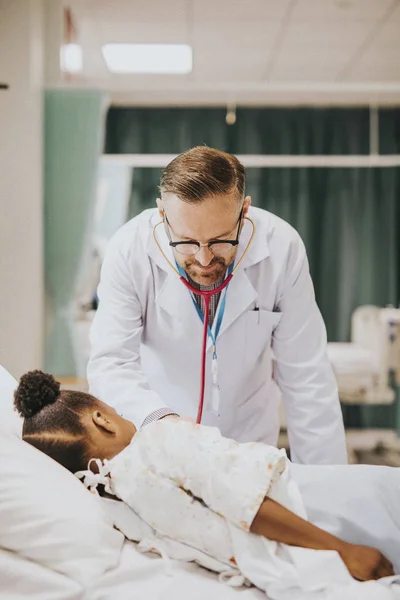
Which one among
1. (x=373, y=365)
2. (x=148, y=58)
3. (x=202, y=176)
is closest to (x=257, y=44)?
(x=148, y=58)

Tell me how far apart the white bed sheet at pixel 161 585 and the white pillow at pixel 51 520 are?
3 centimetres

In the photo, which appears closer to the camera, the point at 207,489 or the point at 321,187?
the point at 207,489

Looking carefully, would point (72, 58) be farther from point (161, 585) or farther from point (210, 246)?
point (161, 585)

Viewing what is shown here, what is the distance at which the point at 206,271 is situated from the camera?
4.59 feet

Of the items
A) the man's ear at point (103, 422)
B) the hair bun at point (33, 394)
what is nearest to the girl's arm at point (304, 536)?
the man's ear at point (103, 422)

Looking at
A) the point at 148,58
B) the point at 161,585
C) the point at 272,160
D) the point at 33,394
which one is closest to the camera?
the point at 161,585

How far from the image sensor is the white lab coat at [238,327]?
63.1 inches

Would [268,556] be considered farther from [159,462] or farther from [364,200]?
[364,200]

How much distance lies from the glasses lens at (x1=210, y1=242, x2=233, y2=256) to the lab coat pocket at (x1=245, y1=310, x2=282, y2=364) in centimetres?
28

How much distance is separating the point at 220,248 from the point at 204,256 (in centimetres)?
4

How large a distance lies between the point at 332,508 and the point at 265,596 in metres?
0.22

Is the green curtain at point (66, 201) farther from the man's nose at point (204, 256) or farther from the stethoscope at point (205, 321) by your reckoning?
the man's nose at point (204, 256)

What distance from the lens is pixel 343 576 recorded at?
3.32 feet

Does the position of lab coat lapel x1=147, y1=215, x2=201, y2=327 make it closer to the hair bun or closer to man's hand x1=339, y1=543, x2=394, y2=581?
the hair bun
